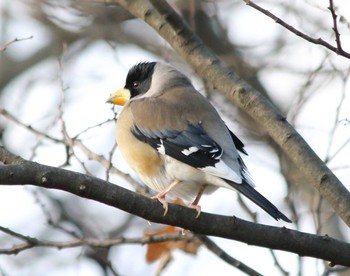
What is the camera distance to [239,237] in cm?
433

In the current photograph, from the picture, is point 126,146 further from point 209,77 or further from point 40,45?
point 40,45

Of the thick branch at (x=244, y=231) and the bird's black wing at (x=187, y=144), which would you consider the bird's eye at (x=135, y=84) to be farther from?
the thick branch at (x=244, y=231)

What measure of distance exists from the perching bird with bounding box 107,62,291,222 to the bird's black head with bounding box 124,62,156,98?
0.43m

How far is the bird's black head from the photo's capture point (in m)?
6.70

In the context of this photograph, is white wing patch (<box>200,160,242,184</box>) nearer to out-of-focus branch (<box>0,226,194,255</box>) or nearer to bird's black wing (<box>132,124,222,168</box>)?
bird's black wing (<box>132,124,222,168</box>)

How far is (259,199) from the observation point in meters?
4.73

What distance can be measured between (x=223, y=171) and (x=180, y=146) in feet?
1.59

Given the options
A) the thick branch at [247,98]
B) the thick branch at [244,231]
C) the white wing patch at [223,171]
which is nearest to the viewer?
the thick branch at [244,231]

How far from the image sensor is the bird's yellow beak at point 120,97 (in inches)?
259

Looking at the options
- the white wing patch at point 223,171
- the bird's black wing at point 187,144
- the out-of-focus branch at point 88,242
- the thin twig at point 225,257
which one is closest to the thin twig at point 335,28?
the white wing patch at point 223,171

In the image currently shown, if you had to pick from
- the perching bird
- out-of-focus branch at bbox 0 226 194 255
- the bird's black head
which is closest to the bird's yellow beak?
the bird's black head

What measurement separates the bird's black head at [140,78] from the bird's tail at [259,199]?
1945 millimetres

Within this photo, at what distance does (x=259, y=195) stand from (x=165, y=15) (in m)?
1.39

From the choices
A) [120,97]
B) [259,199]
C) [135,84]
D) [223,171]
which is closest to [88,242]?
[223,171]
